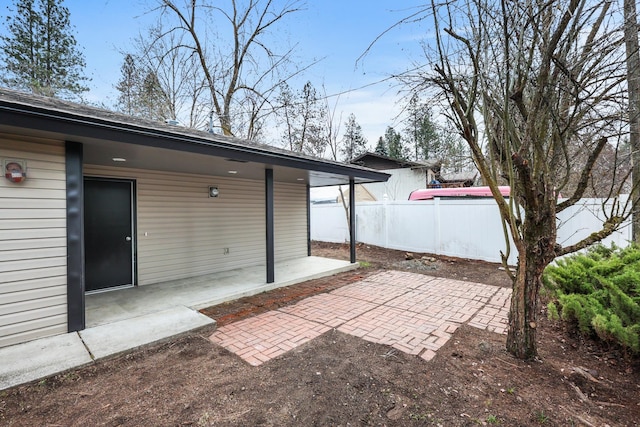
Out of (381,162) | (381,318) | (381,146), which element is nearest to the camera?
(381,318)

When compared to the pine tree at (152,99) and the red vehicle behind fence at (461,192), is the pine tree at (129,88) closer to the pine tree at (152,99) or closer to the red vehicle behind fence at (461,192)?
the pine tree at (152,99)

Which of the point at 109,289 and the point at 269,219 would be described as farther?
the point at 269,219

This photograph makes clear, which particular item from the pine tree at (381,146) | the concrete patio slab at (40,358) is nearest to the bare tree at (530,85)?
the concrete patio slab at (40,358)

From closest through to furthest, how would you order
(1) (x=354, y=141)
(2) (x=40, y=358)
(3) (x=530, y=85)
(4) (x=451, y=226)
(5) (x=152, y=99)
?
(3) (x=530, y=85), (2) (x=40, y=358), (4) (x=451, y=226), (5) (x=152, y=99), (1) (x=354, y=141)

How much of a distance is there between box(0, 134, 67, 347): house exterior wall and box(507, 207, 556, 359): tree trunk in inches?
191

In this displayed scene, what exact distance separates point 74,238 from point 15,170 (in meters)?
0.90

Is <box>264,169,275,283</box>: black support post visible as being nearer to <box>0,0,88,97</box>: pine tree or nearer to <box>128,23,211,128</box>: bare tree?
<box>128,23,211,128</box>: bare tree

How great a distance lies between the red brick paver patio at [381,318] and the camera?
3434mm

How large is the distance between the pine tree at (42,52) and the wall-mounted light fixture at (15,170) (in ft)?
32.8

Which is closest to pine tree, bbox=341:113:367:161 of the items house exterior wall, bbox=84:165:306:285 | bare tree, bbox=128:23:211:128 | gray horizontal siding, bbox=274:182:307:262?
bare tree, bbox=128:23:211:128

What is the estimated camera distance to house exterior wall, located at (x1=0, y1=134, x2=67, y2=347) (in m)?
3.23

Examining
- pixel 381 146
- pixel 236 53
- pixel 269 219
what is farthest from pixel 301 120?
pixel 381 146

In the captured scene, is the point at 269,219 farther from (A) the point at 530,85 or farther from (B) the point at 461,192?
(B) the point at 461,192

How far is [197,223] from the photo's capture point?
6.63 m
